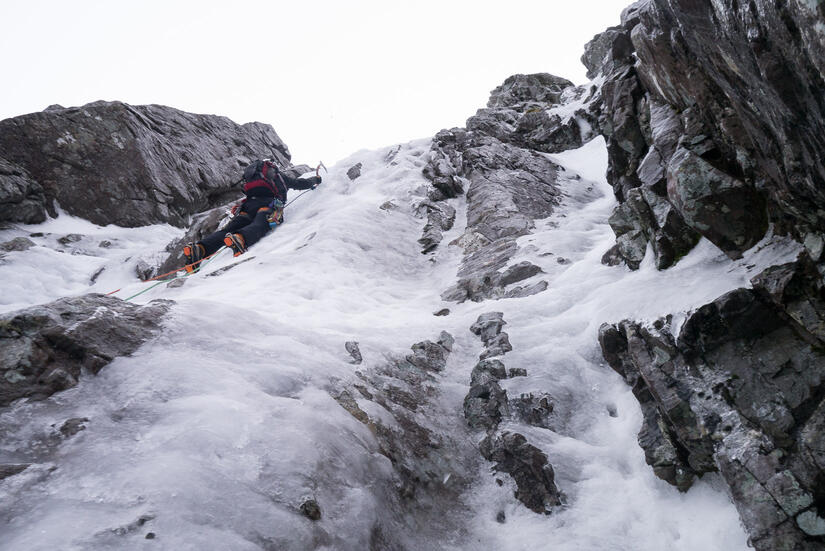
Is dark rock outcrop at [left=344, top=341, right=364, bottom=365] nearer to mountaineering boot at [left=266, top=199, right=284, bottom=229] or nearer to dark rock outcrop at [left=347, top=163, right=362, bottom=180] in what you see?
mountaineering boot at [left=266, top=199, right=284, bottom=229]

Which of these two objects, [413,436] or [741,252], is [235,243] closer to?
[413,436]

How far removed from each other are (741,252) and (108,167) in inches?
935

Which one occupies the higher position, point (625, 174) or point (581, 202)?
point (625, 174)

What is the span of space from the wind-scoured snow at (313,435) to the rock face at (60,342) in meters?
0.19

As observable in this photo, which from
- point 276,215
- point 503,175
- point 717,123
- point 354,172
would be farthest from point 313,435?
point 354,172

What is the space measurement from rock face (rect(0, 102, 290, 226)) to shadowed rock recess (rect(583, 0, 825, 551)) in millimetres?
21249

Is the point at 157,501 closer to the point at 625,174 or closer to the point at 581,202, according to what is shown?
the point at 625,174

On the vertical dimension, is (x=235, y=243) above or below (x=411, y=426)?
above

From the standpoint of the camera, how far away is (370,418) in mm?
6109

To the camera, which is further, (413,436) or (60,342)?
(413,436)

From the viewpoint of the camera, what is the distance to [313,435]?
5.14 meters

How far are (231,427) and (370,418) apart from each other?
188 cm

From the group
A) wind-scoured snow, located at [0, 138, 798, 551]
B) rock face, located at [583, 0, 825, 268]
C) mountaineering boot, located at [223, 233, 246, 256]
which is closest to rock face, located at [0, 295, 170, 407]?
wind-scoured snow, located at [0, 138, 798, 551]

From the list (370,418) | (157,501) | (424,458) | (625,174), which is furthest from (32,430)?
(625,174)
